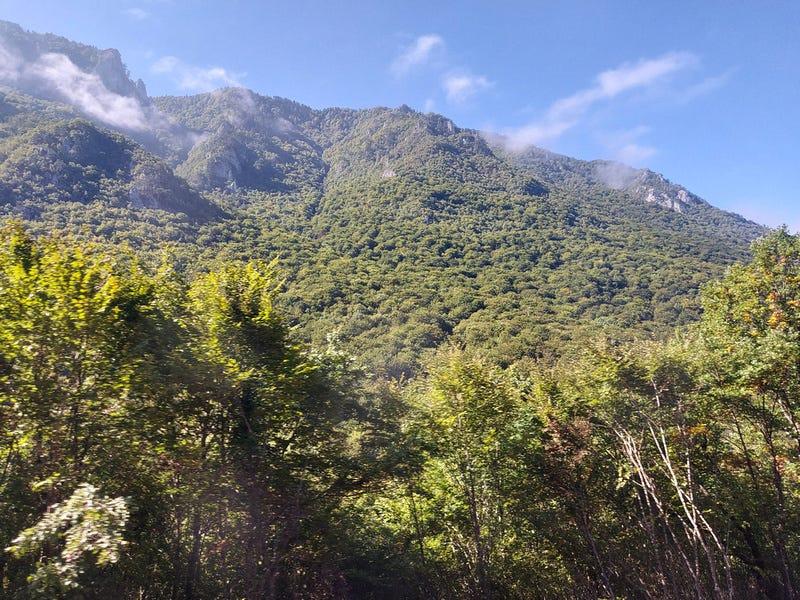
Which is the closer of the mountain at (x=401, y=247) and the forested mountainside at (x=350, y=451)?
the forested mountainside at (x=350, y=451)

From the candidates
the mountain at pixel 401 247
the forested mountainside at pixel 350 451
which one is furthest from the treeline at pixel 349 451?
the mountain at pixel 401 247

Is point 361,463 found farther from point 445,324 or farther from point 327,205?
point 327,205

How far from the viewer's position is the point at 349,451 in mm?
10789

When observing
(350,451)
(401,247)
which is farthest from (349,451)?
(401,247)

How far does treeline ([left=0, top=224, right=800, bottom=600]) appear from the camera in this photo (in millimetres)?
6793

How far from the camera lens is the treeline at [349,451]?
6793 millimetres

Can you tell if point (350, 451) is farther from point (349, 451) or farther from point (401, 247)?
point (401, 247)

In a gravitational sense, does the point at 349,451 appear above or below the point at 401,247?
below

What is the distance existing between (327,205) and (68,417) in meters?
175

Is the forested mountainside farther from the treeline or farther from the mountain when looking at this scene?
the mountain

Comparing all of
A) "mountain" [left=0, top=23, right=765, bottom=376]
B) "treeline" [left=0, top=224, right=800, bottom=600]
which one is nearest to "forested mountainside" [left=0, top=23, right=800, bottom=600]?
"treeline" [left=0, top=224, right=800, bottom=600]

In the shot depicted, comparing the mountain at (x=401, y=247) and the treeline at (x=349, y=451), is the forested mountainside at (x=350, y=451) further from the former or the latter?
the mountain at (x=401, y=247)

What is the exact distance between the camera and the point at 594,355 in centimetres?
1158

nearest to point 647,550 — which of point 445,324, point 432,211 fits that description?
point 445,324
